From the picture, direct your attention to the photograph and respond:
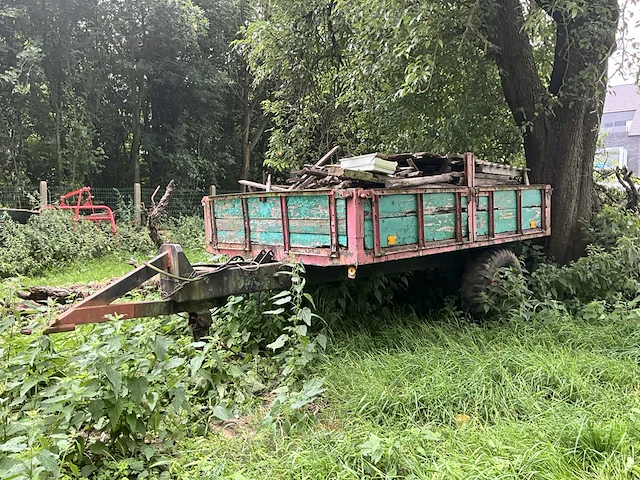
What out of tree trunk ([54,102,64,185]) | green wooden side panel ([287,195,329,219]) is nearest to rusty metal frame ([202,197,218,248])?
green wooden side panel ([287,195,329,219])

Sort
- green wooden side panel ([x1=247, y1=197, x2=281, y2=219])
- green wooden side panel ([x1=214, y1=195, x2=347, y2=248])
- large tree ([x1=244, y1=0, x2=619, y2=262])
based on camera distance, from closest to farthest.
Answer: green wooden side panel ([x1=214, y1=195, x2=347, y2=248]) → green wooden side panel ([x1=247, y1=197, x2=281, y2=219]) → large tree ([x1=244, y1=0, x2=619, y2=262])

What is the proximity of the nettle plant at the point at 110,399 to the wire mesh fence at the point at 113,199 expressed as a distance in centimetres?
924

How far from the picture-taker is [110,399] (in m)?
2.58

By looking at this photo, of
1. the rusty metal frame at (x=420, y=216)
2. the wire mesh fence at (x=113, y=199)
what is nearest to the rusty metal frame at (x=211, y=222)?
the rusty metal frame at (x=420, y=216)

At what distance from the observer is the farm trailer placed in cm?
349

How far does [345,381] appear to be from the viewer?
3.55 m

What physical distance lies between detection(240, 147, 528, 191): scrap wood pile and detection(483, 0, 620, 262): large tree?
1.03 m

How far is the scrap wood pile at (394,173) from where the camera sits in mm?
4062

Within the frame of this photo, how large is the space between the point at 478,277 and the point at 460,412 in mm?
2141

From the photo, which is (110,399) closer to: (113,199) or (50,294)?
(50,294)

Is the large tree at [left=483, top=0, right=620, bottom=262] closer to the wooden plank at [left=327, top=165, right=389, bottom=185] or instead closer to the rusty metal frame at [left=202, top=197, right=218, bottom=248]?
the wooden plank at [left=327, top=165, right=389, bottom=185]

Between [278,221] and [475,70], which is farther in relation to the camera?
[475,70]

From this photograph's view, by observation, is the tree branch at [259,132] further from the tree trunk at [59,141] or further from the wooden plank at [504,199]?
the wooden plank at [504,199]

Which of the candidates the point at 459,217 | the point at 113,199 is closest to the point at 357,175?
the point at 459,217
